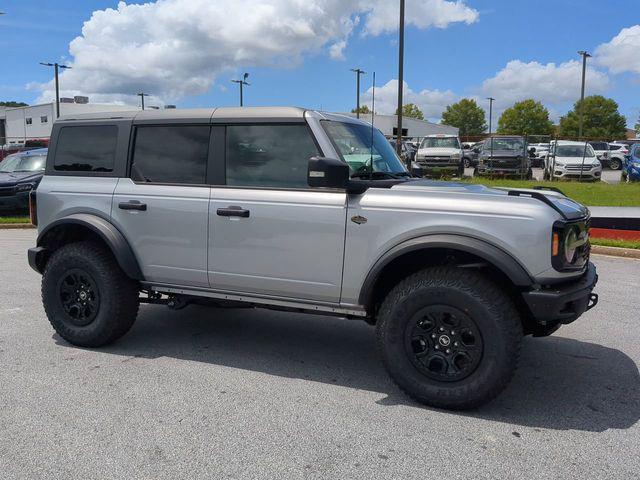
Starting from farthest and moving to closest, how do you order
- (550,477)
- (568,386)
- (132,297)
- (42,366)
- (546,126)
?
(546,126) → (132,297) → (42,366) → (568,386) → (550,477)

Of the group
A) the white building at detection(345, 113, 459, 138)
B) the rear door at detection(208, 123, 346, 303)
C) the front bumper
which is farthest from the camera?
the white building at detection(345, 113, 459, 138)

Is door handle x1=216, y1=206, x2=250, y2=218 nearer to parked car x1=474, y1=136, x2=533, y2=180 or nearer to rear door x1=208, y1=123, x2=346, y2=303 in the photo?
rear door x1=208, y1=123, x2=346, y2=303

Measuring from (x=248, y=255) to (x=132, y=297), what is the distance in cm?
126

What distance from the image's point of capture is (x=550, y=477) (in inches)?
116

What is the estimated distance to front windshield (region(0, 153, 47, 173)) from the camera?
14875 millimetres

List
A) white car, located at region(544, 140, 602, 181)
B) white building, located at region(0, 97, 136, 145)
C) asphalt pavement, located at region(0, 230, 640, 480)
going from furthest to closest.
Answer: white building, located at region(0, 97, 136, 145)
white car, located at region(544, 140, 602, 181)
asphalt pavement, located at region(0, 230, 640, 480)

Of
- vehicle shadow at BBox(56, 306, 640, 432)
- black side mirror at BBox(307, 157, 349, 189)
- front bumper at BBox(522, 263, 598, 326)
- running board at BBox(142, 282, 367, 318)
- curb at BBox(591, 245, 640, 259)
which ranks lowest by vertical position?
vehicle shadow at BBox(56, 306, 640, 432)

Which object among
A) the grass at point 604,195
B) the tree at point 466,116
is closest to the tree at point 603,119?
the tree at point 466,116

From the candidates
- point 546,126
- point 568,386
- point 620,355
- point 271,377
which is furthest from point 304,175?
point 546,126

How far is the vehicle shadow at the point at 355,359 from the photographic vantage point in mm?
3744

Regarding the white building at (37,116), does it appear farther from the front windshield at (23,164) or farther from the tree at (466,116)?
the tree at (466,116)

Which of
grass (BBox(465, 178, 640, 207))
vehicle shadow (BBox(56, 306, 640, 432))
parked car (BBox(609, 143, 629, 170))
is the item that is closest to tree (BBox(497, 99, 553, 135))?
parked car (BBox(609, 143, 629, 170))

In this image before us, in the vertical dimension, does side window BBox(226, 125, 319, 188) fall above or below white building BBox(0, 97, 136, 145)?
below

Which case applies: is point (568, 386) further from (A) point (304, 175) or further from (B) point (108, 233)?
(B) point (108, 233)
